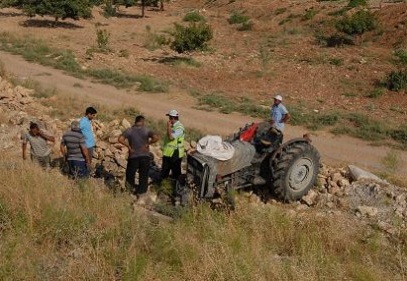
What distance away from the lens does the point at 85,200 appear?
225 inches

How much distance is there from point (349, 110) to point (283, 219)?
37.2ft

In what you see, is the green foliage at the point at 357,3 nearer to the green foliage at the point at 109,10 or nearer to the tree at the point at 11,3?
the green foliage at the point at 109,10

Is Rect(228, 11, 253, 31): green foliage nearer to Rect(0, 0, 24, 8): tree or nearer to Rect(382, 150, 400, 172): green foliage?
Rect(0, 0, 24, 8): tree

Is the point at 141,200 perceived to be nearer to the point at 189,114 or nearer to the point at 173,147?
the point at 173,147

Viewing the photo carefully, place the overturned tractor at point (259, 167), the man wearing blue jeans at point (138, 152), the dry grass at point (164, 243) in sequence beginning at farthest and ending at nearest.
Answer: the man wearing blue jeans at point (138, 152), the overturned tractor at point (259, 167), the dry grass at point (164, 243)

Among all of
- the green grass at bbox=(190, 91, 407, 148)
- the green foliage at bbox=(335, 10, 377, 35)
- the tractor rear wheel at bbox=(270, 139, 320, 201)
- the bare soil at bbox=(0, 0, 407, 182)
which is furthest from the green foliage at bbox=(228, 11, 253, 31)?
the tractor rear wheel at bbox=(270, 139, 320, 201)

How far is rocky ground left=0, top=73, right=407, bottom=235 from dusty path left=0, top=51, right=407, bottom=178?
2419 mm

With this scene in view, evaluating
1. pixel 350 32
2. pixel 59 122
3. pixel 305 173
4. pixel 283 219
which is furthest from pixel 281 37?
pixel 283 219

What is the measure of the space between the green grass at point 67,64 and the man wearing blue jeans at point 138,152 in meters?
10.2

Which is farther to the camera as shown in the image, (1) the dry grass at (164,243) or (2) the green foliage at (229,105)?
(2) the green foliage at (229,105)

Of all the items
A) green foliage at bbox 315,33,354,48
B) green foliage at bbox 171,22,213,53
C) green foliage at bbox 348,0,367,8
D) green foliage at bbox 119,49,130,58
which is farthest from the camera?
green foliage at bbox 348,0,367,8

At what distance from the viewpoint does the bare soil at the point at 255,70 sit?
14.7 m

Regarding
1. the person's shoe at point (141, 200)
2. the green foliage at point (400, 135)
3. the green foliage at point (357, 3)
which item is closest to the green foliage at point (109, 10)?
the green foliage at point (357, 3)

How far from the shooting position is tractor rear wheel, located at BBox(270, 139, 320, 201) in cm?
736
